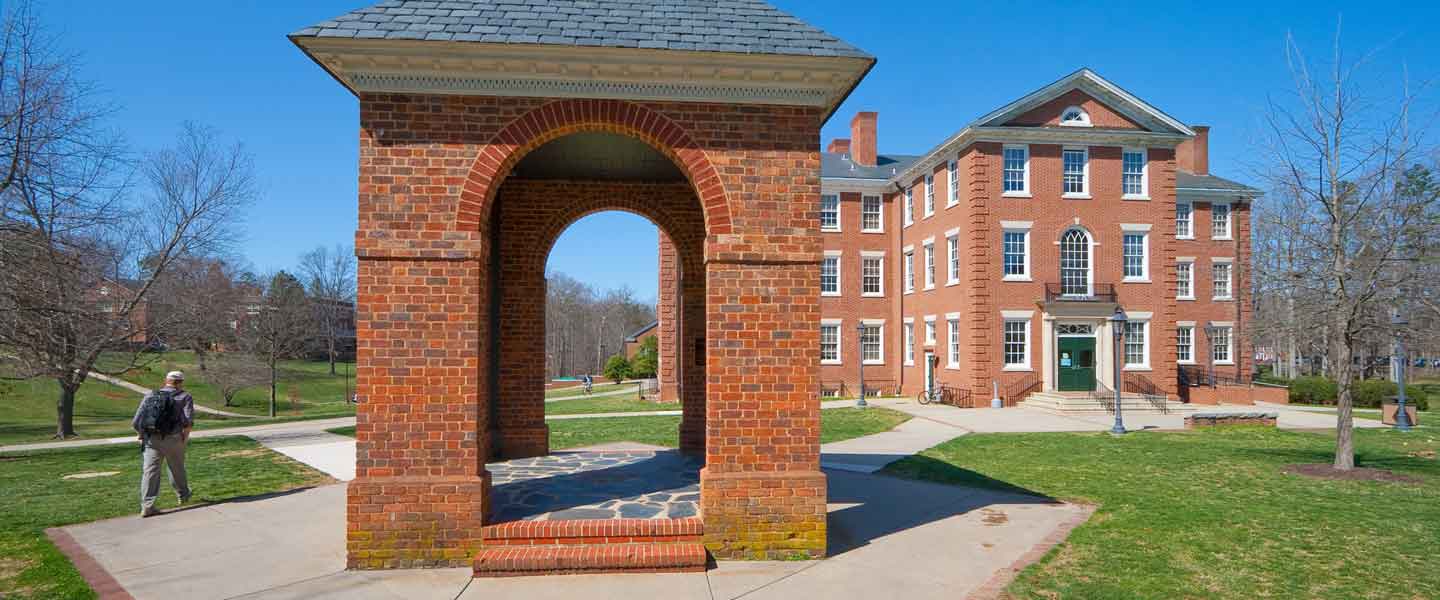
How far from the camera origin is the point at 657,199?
9977 mm

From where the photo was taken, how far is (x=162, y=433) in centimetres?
839

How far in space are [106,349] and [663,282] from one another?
16967 millimetres

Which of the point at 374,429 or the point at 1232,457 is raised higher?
the point at 374,429

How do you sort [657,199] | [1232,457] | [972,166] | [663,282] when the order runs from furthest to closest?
[663,282], [972,166], [1232,457], [657,199]

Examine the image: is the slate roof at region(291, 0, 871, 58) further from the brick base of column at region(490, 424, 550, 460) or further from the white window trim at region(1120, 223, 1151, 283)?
the white window trim at region(1120, 223, 1151, 283)

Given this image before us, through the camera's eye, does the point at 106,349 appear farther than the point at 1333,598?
Yes

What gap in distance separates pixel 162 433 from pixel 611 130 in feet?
20.8

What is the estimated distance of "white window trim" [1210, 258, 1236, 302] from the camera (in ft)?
99.1

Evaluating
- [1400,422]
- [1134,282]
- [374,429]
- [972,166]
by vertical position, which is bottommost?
[1400,422]

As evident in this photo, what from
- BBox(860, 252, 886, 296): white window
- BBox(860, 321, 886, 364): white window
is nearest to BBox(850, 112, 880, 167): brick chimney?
BBox(860, 252, 886, 296): white window

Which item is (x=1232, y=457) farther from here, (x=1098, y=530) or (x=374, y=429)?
(x=374, y=429)

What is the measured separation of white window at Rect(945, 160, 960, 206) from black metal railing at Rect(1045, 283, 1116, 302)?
4281 millimetres

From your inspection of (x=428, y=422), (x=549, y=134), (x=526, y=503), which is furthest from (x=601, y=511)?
(x=549, y=134)

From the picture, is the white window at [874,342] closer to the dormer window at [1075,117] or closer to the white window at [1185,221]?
the dormer window at [1075,117]
